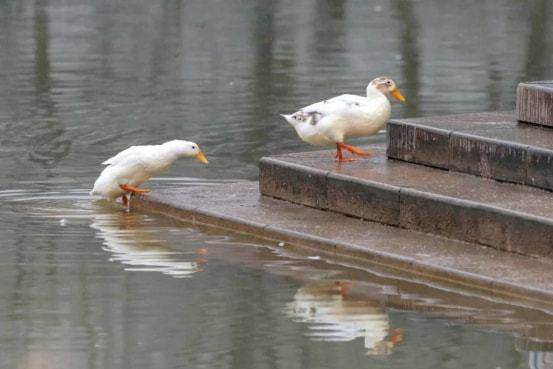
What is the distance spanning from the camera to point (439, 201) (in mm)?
11938

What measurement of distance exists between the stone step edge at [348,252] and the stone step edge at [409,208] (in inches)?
21.8

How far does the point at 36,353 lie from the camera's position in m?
9.37

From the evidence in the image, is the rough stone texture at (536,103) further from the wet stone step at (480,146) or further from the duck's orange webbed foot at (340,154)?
the duck's orange webbed foot at (340,154)

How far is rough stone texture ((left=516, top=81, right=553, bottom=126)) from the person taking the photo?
13375 millimetres

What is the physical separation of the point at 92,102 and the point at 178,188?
6.10 metres

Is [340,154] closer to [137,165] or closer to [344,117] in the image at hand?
[344,117]

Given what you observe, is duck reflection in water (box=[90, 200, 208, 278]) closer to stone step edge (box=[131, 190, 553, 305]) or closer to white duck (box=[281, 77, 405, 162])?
stone step edge (box=[131, 190, 553, 305])

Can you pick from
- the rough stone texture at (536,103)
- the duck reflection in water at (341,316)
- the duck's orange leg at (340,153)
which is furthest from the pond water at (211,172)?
the rough stone texture at (536,103)

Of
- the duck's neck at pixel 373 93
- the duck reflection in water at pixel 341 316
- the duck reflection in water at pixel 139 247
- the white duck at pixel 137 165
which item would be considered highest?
the duck's neck at pixel 373 93

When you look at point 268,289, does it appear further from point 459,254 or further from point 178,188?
point 178,188

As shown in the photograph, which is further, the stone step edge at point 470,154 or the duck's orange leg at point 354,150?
the duck's orange leg at point 354,150

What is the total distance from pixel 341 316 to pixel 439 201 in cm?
193

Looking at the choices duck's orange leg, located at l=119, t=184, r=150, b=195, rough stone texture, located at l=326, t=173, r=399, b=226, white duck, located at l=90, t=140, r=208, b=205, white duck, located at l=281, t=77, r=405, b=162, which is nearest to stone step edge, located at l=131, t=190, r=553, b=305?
duck's orange leg, located at l=119, t=184, r=150, b=195

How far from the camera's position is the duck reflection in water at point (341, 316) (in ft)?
31.7
